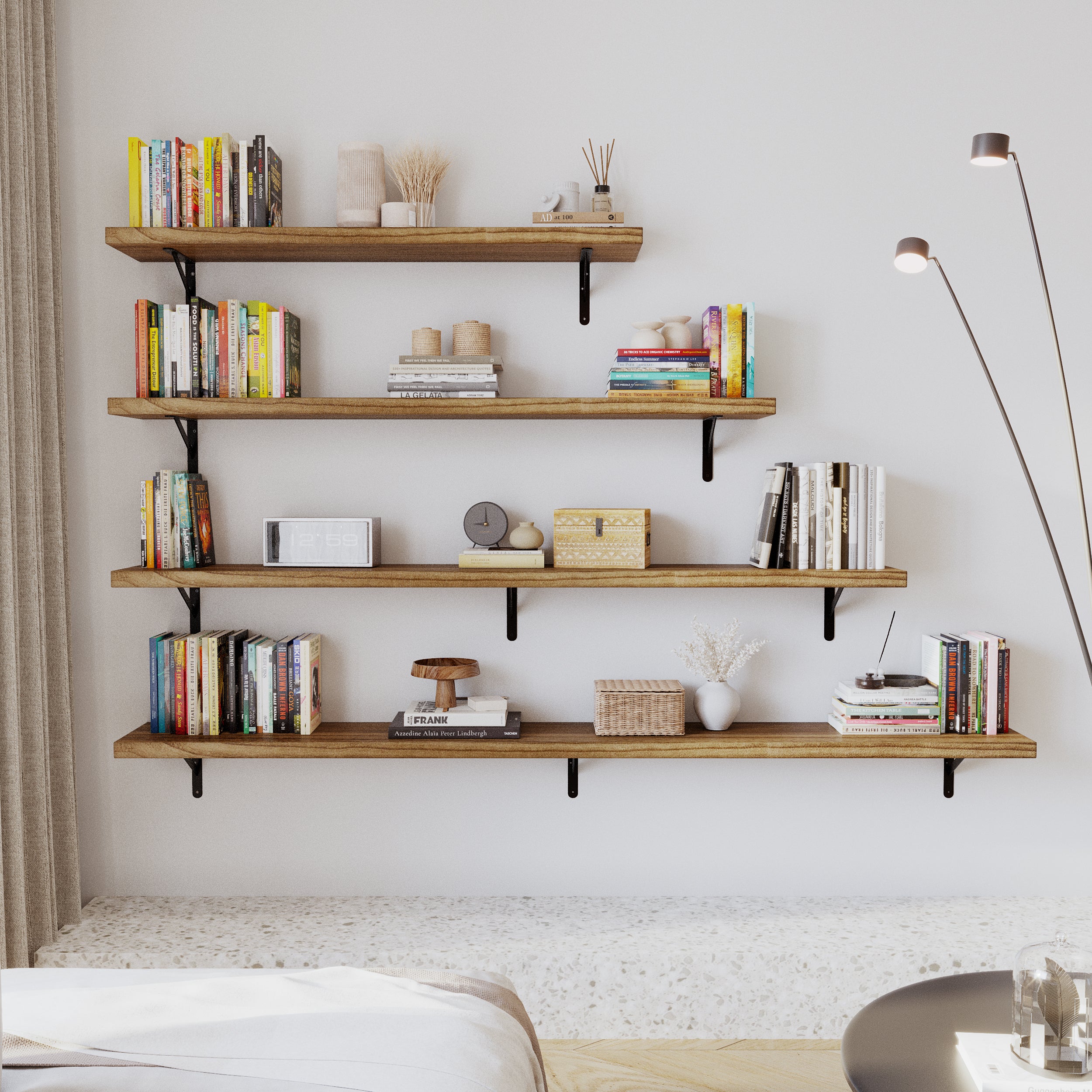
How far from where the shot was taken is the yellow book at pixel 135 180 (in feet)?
7.34

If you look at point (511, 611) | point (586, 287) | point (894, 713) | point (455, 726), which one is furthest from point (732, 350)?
point (455, 726)

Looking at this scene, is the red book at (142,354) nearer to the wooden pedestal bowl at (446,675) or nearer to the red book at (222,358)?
the red book at (222,358)

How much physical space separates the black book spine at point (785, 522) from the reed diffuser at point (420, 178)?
1.09 m

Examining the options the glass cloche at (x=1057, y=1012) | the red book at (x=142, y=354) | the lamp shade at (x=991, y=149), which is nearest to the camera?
the glass cloche at (x=1057, y=1012)

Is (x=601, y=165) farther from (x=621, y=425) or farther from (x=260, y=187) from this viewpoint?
(x=260, y=187)

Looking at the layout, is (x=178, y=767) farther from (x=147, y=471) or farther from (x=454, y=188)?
(x=454, y=188)

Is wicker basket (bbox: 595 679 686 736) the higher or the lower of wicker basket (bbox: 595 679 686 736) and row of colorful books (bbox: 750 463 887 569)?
the lower

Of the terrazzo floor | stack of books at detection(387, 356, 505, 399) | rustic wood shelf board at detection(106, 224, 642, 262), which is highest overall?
rustic wood shelf board at detection(106, 224, 642, 262)

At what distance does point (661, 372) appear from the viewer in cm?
223

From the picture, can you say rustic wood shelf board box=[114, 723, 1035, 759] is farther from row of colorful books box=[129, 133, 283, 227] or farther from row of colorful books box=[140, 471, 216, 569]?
row of colorful books box=[129, 133, 283, 227]

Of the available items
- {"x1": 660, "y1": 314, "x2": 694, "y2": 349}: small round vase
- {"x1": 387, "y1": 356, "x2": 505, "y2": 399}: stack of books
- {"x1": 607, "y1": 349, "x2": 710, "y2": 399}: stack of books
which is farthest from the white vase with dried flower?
{"x1": 387, "y1": 356, "x2": 505, "y2": 399}: stack of books

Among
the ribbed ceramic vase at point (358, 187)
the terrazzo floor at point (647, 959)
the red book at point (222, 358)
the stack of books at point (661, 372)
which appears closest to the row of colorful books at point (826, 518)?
the stack of books at point (661, 372)

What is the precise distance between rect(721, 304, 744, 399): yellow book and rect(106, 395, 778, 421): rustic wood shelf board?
0.24ft

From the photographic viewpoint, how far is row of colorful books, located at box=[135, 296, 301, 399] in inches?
88.0
